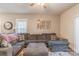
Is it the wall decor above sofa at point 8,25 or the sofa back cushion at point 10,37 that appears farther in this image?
the sofa back cushion at point 10,37

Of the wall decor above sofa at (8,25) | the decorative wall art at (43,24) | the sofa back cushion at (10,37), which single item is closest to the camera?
the wall decor above sofa at (8,25)

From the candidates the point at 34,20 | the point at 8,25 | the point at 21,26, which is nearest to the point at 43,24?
the point at 34,20

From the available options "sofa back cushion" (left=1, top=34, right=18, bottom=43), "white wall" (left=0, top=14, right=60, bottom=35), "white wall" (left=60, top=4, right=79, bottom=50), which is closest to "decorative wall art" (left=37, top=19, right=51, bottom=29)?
"white wall" (left=0, top=14, right=60, bottom=35)

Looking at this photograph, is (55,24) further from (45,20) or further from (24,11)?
(24,11)

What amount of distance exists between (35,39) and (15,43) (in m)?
0.47

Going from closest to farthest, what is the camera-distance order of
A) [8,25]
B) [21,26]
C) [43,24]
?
[8,25] < [21,26] < [43,24]

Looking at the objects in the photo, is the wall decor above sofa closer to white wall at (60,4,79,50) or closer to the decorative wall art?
the decorative wall art

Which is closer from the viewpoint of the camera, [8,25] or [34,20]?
[8,25]

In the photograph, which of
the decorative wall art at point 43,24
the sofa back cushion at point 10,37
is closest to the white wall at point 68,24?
the decorative wall art at point 43,24

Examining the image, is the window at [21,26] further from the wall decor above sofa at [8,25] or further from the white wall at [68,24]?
the white wall at [68,24]

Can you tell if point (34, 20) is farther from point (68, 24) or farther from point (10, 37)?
point (68, 24)

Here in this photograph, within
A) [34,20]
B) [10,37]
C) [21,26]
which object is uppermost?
[34,20]

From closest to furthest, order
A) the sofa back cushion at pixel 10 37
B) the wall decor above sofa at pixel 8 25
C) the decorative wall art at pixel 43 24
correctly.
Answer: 1. the wall decor above sofa at pixel 8 25
2. the sofa back cushion at pixel 10 37
3. the decorative wall art at pixel 43 24

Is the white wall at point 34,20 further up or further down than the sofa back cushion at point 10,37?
further up
